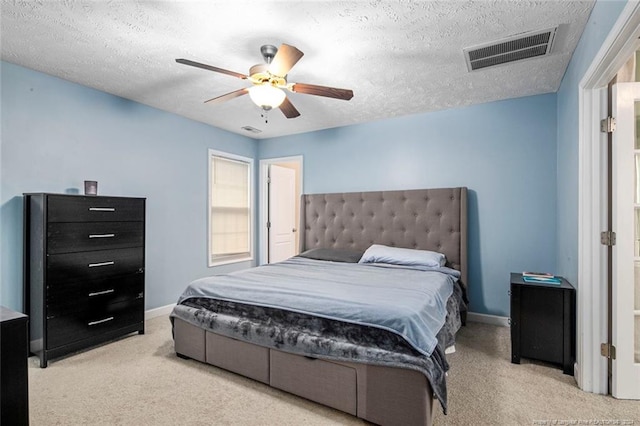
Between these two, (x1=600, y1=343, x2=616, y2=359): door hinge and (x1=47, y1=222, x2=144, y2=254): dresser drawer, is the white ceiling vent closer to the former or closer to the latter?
(x1=600, y1=343, x2=616, y2=359): door hinge

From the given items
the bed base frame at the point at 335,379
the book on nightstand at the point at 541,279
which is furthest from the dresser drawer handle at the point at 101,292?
the book on nightstand at the point at 541,279

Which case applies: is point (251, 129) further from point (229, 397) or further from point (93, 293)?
point (229, 397)

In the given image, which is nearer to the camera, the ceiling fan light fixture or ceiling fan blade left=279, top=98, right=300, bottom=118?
the ceiling fan light fixture

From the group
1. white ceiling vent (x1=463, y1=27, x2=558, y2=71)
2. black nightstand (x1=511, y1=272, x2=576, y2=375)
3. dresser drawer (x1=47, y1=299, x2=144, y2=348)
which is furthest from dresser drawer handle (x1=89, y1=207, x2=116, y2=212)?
black nightstand (x1=511, y1=272, x2=576, y2=375)

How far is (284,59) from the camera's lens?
2025 mm

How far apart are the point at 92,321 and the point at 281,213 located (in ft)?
9.98

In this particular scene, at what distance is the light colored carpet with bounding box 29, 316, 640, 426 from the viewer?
6.10 ft

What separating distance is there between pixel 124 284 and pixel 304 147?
2944 millimetres

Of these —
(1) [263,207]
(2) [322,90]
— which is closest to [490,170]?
(2) [322,90]

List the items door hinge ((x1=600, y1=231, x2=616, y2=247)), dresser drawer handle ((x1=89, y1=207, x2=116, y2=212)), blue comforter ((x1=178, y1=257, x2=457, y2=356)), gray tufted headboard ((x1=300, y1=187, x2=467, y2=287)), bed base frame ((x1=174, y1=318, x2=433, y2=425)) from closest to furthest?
bed base frame ((x1=174, y1=318, x2=433, y2=425))
blue comforter ((x1=178, y1=257, x2=457, y2=356))
door hinge ((x1=600, y1=231, x2=616, y2=247))
dresser drawer handle ((x1=89, y1=207, x2=116, y2=212))
gray tufted headboard ((x1=300, y1=187, x2=467, y2=287))

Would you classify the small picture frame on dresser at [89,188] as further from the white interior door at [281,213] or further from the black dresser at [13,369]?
the white interior door at [281,213]

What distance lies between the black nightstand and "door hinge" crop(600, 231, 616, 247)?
456 millimetres

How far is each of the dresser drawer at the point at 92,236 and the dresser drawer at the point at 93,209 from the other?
0.15 feet

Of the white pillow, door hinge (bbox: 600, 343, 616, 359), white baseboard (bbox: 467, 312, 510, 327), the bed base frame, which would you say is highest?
the white pillow
